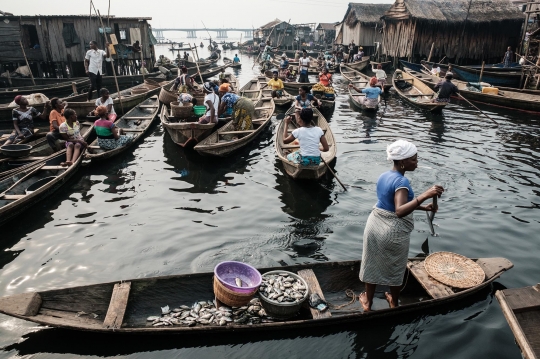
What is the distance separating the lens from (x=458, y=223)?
6914 millimetres

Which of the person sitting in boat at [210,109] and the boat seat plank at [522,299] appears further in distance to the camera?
the person sitting in boat at [210,109]

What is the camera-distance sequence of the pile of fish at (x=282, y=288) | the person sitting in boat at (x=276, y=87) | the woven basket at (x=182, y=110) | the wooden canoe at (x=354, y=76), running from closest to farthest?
the pile of fish at (x=282, y=288), the woven basket at (x=182, y=110), the person sitting in boat at (x=276, y=87), the wooden canoe at (x=354, y=76)

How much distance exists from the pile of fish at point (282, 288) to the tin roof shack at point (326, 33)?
53.9 metres

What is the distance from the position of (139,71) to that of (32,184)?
19.5m

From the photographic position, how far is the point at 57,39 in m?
21.5

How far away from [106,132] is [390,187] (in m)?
8.26

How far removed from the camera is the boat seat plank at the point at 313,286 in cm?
433

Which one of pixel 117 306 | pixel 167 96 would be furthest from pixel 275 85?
pixel 117 306

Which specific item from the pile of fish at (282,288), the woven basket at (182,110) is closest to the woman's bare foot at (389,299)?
the pile of fish at (282,288)

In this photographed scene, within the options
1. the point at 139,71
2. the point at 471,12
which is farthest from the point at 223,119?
the point at 471,12

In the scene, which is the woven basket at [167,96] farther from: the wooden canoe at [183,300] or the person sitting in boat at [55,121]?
the wooden canoe at [183,300]

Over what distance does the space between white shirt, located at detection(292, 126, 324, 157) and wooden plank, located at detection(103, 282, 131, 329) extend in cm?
445

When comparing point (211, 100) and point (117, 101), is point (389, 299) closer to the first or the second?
point (211, 100)

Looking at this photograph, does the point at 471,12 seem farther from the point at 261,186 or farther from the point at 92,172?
the point at 92,172
